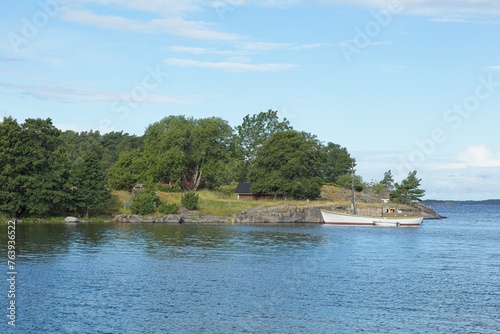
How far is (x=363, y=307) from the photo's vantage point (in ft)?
115

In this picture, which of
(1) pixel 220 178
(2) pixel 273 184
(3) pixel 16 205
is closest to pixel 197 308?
(3) pixel 16 205

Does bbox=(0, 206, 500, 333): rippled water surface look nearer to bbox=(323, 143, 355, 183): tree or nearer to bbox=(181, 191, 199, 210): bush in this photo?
bbox=(181, 191, 199, 210): bush

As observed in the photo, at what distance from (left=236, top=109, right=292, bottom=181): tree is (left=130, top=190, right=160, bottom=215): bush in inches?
2098

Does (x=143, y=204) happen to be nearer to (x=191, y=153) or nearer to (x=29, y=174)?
(x=29, y=174)

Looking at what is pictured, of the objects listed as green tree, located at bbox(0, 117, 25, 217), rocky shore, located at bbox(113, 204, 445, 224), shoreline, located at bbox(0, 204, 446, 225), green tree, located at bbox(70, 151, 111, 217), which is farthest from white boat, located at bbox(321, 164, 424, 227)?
green tree, located at bbox(0, 117, 25, 217)

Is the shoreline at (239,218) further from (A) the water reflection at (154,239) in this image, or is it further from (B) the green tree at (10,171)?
(A) the water reflection at (154,239)

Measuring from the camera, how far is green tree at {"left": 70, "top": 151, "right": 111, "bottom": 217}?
97625mm

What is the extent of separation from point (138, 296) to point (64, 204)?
63.7m

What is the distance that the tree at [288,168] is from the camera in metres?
119

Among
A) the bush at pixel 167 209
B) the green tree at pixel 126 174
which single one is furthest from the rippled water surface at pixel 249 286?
the green tree at pixel 126 174

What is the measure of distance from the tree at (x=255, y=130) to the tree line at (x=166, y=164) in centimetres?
26

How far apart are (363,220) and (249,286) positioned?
228 feet

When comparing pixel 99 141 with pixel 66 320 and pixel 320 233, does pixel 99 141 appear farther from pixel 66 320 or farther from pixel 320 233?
pixel 66 320

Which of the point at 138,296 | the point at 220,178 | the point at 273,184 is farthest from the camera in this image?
the point at 220,178
